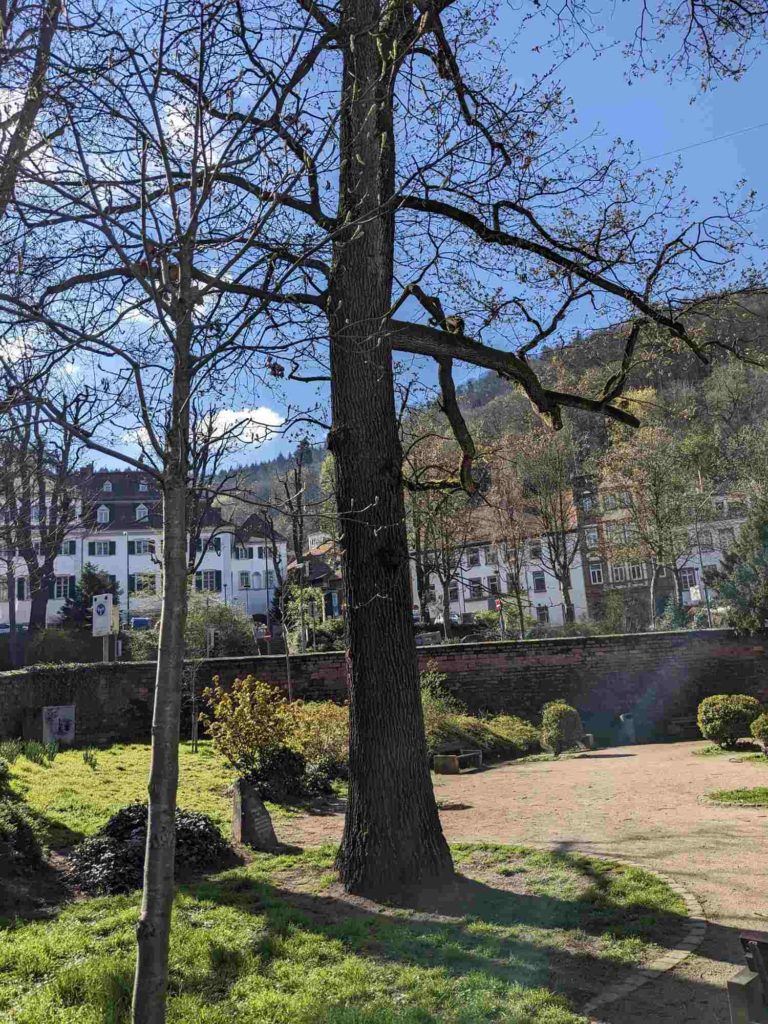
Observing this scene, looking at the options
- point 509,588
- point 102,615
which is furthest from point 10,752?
point 509,588

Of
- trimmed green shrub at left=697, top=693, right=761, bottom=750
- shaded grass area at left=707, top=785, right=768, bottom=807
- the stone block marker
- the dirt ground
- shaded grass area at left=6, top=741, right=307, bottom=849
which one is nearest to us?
the dirt ground

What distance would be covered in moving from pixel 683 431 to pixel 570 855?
31.1m

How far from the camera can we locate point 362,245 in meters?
6.09

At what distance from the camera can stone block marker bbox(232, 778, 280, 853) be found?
23.8ft

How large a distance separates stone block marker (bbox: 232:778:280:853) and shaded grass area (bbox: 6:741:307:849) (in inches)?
24.5

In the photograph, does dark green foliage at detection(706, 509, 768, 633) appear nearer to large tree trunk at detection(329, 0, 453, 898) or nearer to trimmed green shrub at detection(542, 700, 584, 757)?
trimmed green shrub at detection(542, 700, 584, 757)

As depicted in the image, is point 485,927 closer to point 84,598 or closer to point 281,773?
point 281,773

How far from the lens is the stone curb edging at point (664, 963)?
361cm

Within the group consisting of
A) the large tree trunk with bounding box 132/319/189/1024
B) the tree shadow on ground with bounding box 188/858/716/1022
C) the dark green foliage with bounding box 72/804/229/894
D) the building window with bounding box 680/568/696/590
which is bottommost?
the tree shadow on ground with bounding box 188/858/716/1022

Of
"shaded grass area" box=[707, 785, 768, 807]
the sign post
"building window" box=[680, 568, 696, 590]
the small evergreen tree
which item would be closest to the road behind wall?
the sign post

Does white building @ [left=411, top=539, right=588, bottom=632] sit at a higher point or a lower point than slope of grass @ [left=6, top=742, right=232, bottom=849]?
higher

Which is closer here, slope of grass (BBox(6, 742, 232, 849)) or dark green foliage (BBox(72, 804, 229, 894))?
dark green foliage (BBox(72, 804, 229, 894))

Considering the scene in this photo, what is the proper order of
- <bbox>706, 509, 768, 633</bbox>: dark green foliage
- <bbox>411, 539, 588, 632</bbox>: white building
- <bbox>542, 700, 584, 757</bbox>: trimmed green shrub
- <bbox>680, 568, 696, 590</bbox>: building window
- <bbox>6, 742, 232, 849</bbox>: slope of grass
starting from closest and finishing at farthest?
<bbox>6, 742, 232, 849</bbox>: slope of grass
<bbox>542, 700, 584, 757</bbox>: trimmed green shrub
<bbox>706, 509, 768, 633</bbox>: dark green foliage
<bbox>680, 568, 696, 590</bbox>: building window
<bbox>411, 539, 588, 632</bbox>: white building

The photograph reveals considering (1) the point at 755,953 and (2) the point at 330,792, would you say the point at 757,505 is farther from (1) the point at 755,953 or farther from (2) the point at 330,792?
(1) the point at 755,953
